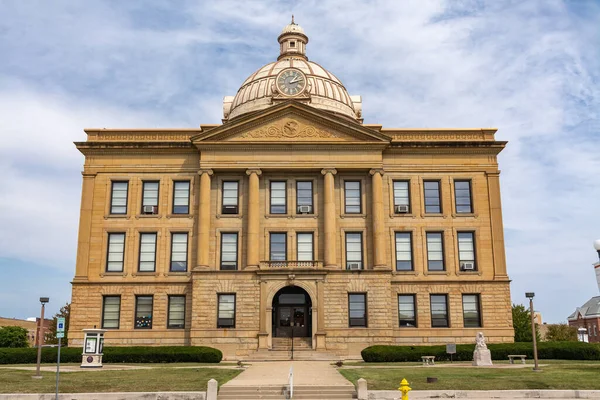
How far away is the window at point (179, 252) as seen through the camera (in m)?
45.9

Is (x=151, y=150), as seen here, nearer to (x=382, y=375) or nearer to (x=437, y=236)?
(x=437, y=236)

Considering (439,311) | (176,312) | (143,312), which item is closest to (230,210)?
(176,312)

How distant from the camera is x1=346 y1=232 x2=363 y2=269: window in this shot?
45.5m

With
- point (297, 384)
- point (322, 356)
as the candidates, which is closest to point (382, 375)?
point (297, 384)

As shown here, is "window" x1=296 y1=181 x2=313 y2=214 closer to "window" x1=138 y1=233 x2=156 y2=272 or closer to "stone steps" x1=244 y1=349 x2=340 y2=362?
"stone steps" x1=244 y1=349 x2=340 y2=362

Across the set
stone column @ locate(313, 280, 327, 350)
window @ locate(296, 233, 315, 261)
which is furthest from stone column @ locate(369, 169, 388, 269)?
window @ locate(296, 233, 315, 261)

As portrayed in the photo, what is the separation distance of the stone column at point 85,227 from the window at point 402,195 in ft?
75.3

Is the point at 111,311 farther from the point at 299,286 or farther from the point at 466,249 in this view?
the point at 466,249

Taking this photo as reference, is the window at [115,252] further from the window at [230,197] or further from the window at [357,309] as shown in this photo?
the window at [357,309]

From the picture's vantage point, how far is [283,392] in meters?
22.8

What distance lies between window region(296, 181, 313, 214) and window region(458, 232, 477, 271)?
37.6 ft

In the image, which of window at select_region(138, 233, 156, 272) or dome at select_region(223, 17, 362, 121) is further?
dome at select_region(223, 17, 362, 121)

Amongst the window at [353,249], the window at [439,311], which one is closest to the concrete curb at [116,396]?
the window at [353,249]

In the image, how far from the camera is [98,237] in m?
46.2
